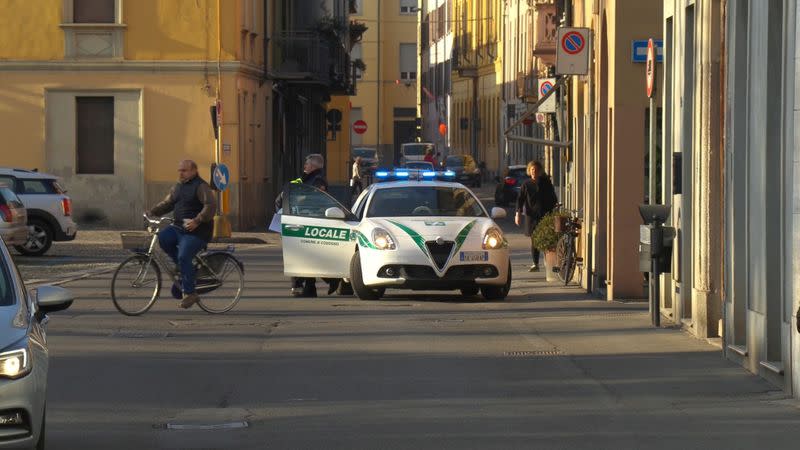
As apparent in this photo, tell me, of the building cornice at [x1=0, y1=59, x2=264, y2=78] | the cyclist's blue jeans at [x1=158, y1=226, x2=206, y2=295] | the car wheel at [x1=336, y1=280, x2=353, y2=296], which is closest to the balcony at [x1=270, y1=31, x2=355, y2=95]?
the building cornice at [x1=0, y1=59, x2=264, y2=78]

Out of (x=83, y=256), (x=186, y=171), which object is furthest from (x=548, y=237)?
(x=83, y=256)

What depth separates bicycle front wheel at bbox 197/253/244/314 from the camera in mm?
18453

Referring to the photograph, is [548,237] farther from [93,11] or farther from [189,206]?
[93,11]

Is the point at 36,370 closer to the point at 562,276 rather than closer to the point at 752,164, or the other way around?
the point at 752,164

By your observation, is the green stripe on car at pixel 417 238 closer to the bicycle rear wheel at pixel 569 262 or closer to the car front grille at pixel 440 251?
the car front grille at pixel 440 251

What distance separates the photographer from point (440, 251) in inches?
772

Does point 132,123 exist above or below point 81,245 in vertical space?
above

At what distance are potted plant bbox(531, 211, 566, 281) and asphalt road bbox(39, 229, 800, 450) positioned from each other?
15.7 feet

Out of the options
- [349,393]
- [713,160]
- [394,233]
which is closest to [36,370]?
[349,393]

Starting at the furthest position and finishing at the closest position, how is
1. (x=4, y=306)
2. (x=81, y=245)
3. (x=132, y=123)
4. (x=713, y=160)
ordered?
(x=132, y=123), (x=81, y=245), (x=713, y=160), (x=4, y=306)

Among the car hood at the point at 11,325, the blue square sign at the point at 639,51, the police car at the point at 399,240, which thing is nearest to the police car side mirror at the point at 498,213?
the police car at the point at 399,240

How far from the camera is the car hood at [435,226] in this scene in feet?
64.7

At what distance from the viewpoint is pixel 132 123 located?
3719 centimetres

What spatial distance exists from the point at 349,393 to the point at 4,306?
11.6ft
